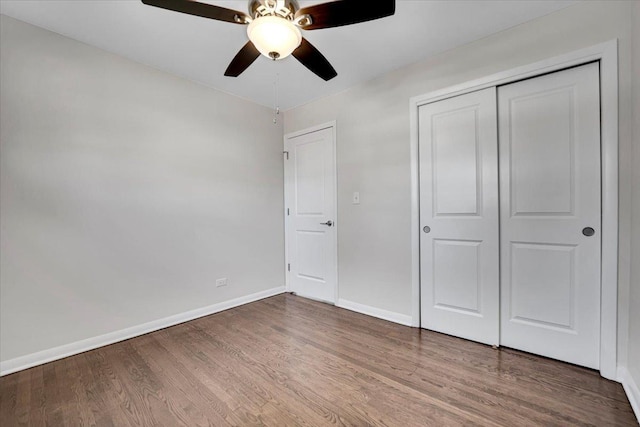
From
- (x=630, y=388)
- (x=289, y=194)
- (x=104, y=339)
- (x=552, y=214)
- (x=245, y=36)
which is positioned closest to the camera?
(x=630, y=388)

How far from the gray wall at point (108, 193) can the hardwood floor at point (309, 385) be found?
422 mm

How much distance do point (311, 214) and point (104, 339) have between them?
2253mm

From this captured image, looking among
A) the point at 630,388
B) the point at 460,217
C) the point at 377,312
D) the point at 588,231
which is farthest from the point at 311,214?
the point at 630,388

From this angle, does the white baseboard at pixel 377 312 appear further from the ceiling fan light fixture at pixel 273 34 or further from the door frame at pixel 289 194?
the ceiling fan light fixture at pixel 273 34

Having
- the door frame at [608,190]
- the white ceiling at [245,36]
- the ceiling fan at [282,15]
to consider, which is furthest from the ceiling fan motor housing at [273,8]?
the door frame at [608,190]

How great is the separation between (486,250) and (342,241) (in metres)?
1.39

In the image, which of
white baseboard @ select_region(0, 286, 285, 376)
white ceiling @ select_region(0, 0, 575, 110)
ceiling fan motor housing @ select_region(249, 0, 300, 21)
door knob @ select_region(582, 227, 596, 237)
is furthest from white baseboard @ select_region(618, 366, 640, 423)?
white baseboard @ select_region(0, 286, 285, 376)

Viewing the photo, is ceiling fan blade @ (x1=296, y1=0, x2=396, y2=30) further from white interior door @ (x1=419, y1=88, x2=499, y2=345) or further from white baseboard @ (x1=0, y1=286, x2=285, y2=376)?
white baseboard @ (x1=0, y1=286, x2=285, y2=376)

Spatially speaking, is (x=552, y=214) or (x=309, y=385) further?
(x=552, y=214)

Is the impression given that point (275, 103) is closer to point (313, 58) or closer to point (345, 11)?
point (313, 58)

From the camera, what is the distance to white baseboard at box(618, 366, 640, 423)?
142 centimetres

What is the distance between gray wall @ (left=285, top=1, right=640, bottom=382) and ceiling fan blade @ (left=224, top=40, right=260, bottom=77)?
1.38m

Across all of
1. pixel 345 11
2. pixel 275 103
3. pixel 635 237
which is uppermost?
pixel 275 103

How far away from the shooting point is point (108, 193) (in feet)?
7.53
